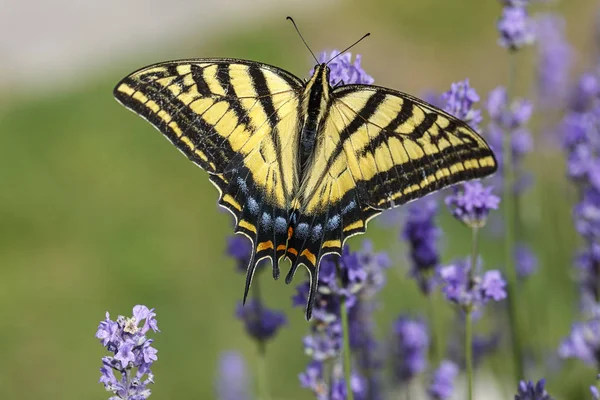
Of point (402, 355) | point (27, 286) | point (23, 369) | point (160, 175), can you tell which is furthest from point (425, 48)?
point (402, 355)

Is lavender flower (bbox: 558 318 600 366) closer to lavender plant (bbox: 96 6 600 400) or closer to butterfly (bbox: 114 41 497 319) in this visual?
lavender plant (bbox: 96 6 600 400)

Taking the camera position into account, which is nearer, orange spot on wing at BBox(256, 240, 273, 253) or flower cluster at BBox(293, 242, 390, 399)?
flower cluster at BBox(293, 242, 390, 399)

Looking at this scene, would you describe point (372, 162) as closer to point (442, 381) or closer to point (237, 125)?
point (237, 125)

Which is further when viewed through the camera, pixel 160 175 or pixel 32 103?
pixel 32 103

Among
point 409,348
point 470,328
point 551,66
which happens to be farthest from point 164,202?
point 470,328

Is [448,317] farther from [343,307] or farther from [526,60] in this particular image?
[526,60]

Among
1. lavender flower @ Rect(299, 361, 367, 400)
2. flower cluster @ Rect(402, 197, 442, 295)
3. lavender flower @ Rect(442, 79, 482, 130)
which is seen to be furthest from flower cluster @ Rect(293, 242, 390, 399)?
lavender flower @ Rect(442, 79, 482, 130)

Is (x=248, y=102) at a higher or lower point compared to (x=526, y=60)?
lower
